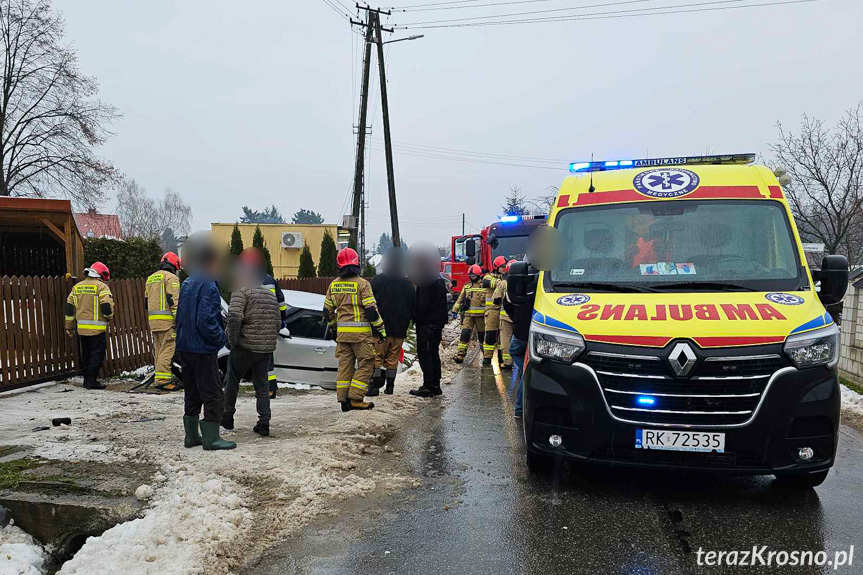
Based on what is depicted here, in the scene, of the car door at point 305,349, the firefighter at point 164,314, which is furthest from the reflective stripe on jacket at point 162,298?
the car door at point 305,349

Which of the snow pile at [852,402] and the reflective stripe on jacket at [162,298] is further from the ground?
the reflective stripe on jacket at [162,298]

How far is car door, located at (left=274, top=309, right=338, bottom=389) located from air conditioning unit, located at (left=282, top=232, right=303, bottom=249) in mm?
31680

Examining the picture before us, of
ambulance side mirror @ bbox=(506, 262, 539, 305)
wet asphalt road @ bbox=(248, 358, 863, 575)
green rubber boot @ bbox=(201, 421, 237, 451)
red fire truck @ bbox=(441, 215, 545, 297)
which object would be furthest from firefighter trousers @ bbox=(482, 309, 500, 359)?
green rubber boot @ bbox=(201, 421, 237, 451)

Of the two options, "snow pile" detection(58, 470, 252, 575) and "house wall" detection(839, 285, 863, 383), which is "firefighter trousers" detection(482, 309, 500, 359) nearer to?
"house wall" detection(839, 285, 863, 383)

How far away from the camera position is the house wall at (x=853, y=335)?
1013 cm

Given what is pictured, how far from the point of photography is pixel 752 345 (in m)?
4.22

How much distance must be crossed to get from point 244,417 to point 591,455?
4.51 meters

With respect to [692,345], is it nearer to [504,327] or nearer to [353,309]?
[353,309]

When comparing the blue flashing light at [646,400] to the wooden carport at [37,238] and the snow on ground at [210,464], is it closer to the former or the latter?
the snow on ground at [210,464]

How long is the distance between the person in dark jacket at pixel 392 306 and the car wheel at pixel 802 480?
4.94m

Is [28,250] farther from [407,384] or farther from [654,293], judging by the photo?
[654,293]

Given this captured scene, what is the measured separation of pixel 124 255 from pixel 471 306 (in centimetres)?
1014

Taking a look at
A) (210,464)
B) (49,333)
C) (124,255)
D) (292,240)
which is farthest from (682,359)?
(292,240)

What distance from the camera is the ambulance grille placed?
167 inches
